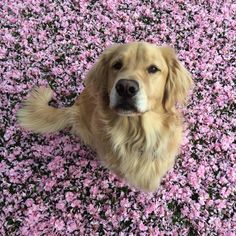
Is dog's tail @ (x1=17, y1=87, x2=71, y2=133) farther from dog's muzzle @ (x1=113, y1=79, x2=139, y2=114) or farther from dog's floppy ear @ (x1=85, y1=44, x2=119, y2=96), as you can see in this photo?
dog's muzzle @ (x1=113, y1=79, x2=139, y2=114)

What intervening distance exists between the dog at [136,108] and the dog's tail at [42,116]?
0.30 meters

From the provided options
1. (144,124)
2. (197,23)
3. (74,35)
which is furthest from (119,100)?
(197,23)

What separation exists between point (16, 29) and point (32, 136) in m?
1.56

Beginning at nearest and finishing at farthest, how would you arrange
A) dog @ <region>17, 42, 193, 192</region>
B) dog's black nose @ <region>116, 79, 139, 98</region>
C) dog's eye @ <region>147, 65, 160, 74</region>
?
dog's black nose @ <region>116, 79, 139, 98</region> < dog @ <region>17, 42, 193, 192</region> < dog's eye @ <region>147, 65, 160, 74</region>

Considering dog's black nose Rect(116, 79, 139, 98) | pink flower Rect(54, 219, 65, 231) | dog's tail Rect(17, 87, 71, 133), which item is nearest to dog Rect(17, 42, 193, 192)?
dog's black nose Rect(116, 79, 139, 98)

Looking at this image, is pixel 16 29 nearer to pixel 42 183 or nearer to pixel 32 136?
pixel 32 136

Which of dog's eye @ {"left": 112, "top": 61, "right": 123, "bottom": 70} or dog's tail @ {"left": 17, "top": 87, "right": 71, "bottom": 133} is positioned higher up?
dog's eye @ {"left": 112, "top": 61, "right": 123, "bottom": 70}

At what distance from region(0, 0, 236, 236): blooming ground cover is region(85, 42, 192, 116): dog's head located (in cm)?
100

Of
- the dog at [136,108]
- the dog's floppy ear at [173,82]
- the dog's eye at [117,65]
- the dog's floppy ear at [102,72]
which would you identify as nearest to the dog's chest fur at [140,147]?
the dog at [136,108]

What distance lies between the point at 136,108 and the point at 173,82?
0.46 meters

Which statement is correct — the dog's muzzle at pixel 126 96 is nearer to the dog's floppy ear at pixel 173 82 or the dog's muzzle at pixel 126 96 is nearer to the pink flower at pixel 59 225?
the dog's floppy ear at pixel 173 82

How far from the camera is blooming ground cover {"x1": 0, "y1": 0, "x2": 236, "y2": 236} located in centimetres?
346

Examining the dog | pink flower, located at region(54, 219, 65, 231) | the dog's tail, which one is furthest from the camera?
the dog's tail

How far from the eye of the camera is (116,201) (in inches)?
140
